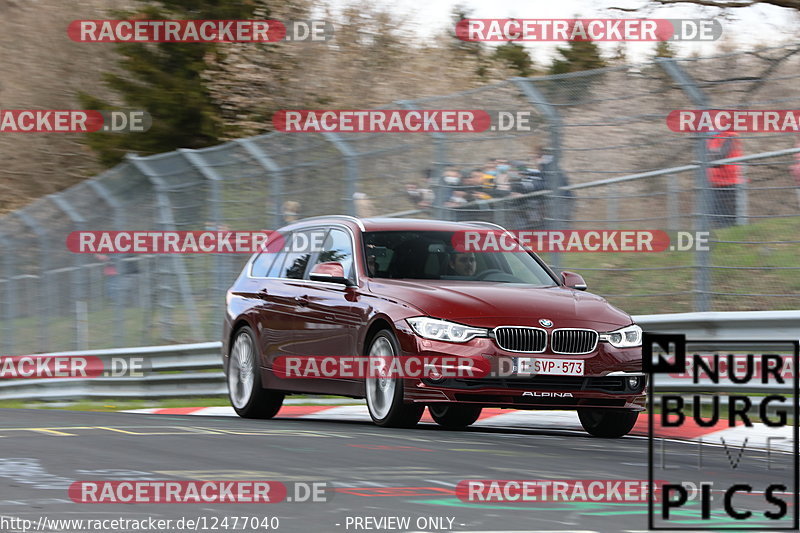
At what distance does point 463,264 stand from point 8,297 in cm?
1594

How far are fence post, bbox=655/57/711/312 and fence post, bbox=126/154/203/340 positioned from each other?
8.14 m

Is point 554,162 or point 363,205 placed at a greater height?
point 554,162

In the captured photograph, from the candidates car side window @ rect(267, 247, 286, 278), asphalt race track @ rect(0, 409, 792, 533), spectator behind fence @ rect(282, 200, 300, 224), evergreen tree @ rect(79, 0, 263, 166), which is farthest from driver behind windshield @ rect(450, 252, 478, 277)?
evergreen tree @ rect(79, 0, 263, 166)

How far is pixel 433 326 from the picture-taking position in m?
10.7

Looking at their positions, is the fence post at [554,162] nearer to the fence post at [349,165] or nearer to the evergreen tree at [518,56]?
the fence post at [349,165]

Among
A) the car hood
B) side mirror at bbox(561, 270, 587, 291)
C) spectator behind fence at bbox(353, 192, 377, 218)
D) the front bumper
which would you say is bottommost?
the front bumper

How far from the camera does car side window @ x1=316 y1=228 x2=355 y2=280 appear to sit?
12160 millimetres

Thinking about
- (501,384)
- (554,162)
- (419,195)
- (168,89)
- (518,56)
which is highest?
(518,56)

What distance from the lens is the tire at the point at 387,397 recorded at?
10836mm

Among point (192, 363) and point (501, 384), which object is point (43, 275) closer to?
point (192, 363)

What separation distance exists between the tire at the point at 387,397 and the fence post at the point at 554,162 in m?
3.03

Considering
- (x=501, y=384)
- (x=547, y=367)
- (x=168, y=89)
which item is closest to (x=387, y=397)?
(x=501, y=384)

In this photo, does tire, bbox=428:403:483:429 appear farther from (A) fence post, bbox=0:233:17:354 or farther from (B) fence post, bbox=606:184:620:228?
(A) fence post, bbox=0:233:17:354

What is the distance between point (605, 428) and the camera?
11.3m
